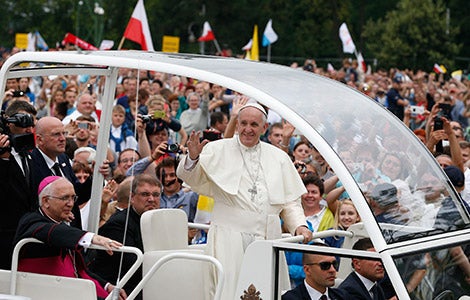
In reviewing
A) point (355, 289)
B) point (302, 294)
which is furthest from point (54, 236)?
point (355, 289)

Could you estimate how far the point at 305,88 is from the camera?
7258 mm

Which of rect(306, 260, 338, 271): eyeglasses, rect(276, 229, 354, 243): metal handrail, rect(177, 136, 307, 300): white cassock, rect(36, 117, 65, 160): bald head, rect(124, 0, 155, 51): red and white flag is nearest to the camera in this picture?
rect(306, 260, 338, 271): eyeglasses

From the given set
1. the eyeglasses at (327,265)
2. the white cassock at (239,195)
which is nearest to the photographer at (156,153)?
the white cassock at (239,195)

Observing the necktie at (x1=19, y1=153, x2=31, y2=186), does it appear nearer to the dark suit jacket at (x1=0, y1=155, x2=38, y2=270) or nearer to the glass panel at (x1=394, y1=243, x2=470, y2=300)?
the dark suit jacket at (x1=0, y1=155, x2=38, y2=270)

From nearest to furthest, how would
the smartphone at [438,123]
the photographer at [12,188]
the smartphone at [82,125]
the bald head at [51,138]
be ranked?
the photographer at [12,188] < the bald head at [51,138] < the smartphone at [438,123] < the smartphone at [82,125]

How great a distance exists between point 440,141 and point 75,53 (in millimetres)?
4769

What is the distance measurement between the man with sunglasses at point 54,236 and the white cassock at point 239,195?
0.72 m

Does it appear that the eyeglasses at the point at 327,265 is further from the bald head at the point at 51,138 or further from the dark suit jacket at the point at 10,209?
the bald head at the point at 51,138

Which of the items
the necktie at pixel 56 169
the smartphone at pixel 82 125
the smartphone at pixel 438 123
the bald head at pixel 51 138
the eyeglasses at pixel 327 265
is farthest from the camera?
the smartphone at pixel 82 125

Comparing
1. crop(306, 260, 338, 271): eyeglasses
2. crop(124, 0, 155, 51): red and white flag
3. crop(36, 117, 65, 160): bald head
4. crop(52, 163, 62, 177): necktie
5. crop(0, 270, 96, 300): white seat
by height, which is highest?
crop(124, 0, 155, 51): red and white flag

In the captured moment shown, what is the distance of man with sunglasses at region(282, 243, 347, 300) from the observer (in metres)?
6.57

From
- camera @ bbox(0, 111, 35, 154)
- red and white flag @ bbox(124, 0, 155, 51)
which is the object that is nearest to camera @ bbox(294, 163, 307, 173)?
camera @ bbox(0, 111, 35, 154)

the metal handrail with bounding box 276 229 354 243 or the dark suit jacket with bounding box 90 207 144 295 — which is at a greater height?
the metal handrail with bounding box 276 229 354 243

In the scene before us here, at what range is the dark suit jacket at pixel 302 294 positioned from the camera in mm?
6652
